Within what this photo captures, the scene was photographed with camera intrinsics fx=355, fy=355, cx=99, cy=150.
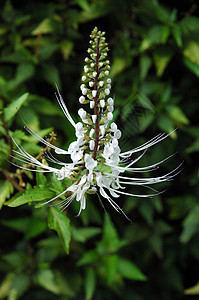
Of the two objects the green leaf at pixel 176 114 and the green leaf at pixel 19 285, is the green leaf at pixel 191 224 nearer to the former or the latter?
the green leaf at pixel 176 114

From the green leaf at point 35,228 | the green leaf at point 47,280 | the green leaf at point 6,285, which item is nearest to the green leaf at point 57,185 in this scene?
the green leaf at point 35,228

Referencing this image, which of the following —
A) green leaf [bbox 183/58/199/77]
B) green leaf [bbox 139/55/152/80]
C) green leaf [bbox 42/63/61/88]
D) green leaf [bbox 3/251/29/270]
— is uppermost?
green leaf [bbox 42/63/61/88]

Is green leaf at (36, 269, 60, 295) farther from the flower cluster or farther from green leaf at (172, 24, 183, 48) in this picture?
green leaf at (172, 24, 183, 48)

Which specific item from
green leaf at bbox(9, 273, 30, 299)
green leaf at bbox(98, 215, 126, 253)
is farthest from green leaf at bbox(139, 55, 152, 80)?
green leaf at bbox(9, 273, 30, 299)

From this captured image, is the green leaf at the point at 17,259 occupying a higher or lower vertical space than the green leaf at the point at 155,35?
lower

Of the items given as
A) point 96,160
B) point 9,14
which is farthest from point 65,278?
point 9,14

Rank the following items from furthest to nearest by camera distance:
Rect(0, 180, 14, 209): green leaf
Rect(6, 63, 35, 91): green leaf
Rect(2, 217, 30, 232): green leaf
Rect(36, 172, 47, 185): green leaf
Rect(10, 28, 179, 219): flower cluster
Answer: Rect(2, 217, 30, 232): green leaf < Rect(6, 63, 35, 91): green leaf < Rect(0, 180, 14, 209): green leaf < Rect(36, 172, 47, 185): green leaf < Rect(10, 28, 179, 219): flower cluster
